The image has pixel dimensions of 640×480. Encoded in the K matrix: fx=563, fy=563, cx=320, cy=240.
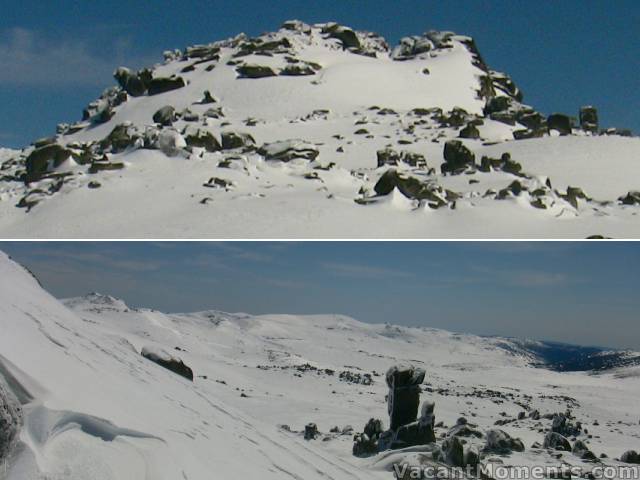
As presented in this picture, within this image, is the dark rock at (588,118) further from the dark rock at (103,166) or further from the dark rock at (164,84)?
the dark rock at (164,84)

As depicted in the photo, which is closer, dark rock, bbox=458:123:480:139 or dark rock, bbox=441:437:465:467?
dark rock, bbox=441:437:465:467

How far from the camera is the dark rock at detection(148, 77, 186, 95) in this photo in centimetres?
6075

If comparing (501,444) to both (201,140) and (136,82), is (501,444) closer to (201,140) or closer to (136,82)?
(201,140)

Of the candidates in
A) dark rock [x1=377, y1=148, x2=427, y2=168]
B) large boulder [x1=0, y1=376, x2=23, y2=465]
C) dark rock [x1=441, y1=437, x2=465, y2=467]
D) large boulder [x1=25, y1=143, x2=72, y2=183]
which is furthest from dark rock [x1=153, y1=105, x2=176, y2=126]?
large boulder [x1=0, y1=376, x2=23, y2=465]

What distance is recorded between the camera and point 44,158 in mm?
29000

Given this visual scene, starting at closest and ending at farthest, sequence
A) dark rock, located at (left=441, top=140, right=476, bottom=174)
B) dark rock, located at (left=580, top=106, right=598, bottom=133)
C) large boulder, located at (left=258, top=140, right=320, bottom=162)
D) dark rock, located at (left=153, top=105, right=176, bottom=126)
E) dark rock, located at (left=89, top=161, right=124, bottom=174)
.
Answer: dark rock, located at (left=89, top=161, right=124, bottom=174)
large boulder, located at (left=258, top=140, right=320, bottom=162)
dark rock, located at (left=441, top=140, right=476, bottom=174)
dark rock, located at (left=153, top=105, right=176, bottom=126)
dark rock, located at (left=580, top=106, right=598, bottom=133)

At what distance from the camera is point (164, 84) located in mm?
60969

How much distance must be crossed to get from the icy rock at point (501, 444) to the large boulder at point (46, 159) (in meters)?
24.6

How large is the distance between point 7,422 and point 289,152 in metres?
24.9

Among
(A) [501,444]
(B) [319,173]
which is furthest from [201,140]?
(A) [501,444]

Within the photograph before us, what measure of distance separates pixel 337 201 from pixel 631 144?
22.1 metres

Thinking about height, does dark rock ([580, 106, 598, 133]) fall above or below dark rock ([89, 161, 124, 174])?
above

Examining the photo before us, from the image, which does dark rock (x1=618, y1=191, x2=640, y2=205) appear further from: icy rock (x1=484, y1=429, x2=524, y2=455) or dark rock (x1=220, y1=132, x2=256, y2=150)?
dark rock (x1=220, y1=132, x2=256, y2=150)

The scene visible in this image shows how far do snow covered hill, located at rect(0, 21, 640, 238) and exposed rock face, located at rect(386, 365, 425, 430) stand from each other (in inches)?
204
